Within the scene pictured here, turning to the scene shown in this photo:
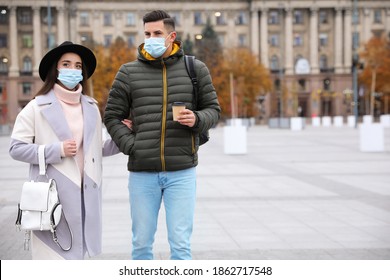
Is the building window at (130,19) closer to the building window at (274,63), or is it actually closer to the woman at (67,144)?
the building window at (274,63)

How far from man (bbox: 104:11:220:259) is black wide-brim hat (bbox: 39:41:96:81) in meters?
0.24

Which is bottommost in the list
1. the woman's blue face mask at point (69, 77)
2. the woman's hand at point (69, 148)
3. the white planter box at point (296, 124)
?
the white planter box at point (296, 124)

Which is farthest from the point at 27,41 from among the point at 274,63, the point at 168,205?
the point at 168,205

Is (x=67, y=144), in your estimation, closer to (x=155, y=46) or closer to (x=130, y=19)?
(x=155, y=46)

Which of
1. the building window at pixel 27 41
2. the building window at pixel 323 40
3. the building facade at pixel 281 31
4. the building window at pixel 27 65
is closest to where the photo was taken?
the building window at pixel 27 41

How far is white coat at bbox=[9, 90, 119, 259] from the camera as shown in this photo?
Answer: 4.23m

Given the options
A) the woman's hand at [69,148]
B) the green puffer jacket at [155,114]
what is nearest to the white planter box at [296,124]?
the green puffer jacket at [155,114]

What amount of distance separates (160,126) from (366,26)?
9582cm

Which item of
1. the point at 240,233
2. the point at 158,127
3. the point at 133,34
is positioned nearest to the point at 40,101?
the point at 158,127

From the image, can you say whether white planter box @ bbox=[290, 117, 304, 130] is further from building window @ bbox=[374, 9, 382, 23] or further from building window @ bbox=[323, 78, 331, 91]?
building window @ bbox=[323, 78, 331, 91]

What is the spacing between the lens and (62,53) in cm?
440

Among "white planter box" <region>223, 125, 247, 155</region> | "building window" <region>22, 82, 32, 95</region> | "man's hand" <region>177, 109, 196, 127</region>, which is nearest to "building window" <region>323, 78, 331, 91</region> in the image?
"building window" <region>22, 82, 32, 95</region>

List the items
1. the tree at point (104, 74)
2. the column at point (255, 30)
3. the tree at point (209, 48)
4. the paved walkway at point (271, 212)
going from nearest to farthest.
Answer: the paved walkway at point (271, 212)
the tree at point (104, 74)
the tree at point (209, 48)
the column at point (255, 30)

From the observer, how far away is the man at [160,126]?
179 inches
